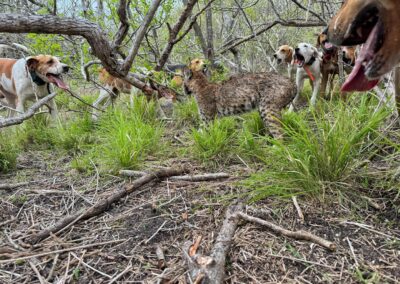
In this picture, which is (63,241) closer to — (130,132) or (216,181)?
(216,181)

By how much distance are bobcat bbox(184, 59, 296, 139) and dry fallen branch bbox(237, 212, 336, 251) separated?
230 cm

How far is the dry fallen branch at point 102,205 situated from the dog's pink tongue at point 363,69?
196 cm

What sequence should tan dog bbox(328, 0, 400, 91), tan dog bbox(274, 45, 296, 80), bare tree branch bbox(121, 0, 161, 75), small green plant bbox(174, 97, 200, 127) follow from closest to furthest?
1. tan dog bbox(328, 0, 400, 91)
2. bare tree branch bbox(121, 0, 161, 75)
3. small green plant bbox(174, 97, 200, 127)
4. tan dog bbox(274, 45, 296, 80)

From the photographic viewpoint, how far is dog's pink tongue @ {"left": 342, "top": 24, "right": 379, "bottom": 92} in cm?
201

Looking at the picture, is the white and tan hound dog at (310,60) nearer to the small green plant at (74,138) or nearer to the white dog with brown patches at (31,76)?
the small green plant at (74,138)

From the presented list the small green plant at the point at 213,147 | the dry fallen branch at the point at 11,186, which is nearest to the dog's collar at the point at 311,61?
the small green plant at the point at 213,147

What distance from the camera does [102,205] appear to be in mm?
3039

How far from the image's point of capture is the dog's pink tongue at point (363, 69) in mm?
2008

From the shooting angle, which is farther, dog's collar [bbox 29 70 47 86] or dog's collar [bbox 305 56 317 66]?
dog's collar [bbox 305 56 317 66]

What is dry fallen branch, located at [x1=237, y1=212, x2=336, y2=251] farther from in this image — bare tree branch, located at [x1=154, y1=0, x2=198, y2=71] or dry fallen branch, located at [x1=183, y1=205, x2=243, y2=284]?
bare tree branch, located at [x1=154, y1=0, x2=198, y2=71]

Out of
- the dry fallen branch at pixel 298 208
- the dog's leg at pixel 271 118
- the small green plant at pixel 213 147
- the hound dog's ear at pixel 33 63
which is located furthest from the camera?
the hound dog's ear at pixel 33 63

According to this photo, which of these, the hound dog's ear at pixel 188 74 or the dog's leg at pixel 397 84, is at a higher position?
the dog's leg at pixel 397 84

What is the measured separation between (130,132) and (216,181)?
164cm

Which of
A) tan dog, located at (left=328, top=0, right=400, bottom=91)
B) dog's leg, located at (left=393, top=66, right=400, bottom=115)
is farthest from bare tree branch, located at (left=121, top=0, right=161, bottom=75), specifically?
dog's leg, located at (left=393, top=66, right=400, bottom=115)
